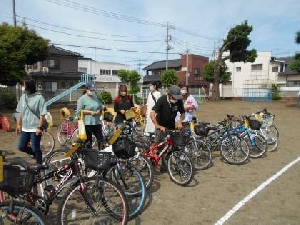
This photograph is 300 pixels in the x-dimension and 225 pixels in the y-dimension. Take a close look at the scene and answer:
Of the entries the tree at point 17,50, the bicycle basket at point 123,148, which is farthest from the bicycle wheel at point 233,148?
the tree at point 17,50

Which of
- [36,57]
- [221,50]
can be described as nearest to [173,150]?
[36,57]

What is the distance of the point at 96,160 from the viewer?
3428 millimetres

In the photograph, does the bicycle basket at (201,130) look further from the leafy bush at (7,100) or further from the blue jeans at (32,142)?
the leafy bush at (7,100)

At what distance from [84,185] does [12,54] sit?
17.2 meters

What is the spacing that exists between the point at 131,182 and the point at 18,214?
1775 mm

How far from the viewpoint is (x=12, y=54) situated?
18.0m

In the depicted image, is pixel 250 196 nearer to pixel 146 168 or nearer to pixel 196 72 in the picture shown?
pixel 146 168

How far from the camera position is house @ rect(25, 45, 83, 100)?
30359 millimetres

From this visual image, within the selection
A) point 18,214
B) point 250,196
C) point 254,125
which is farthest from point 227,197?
point 18,214

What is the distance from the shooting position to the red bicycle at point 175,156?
511 cm

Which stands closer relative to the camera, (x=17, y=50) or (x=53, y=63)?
(x=17, y=50)

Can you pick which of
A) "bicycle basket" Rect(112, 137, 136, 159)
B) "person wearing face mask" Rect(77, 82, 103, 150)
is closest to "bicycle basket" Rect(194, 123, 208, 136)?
"person wearing face mask" Rect(77, 82, 103, 150)

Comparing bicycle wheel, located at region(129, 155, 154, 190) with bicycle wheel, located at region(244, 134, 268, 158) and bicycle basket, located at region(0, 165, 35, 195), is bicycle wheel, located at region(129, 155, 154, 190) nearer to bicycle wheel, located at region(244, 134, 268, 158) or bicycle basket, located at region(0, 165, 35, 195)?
bicycle basket, located at region(0, 165, 35, 195)

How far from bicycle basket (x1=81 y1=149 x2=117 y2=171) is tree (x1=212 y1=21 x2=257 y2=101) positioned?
29.9 metres
